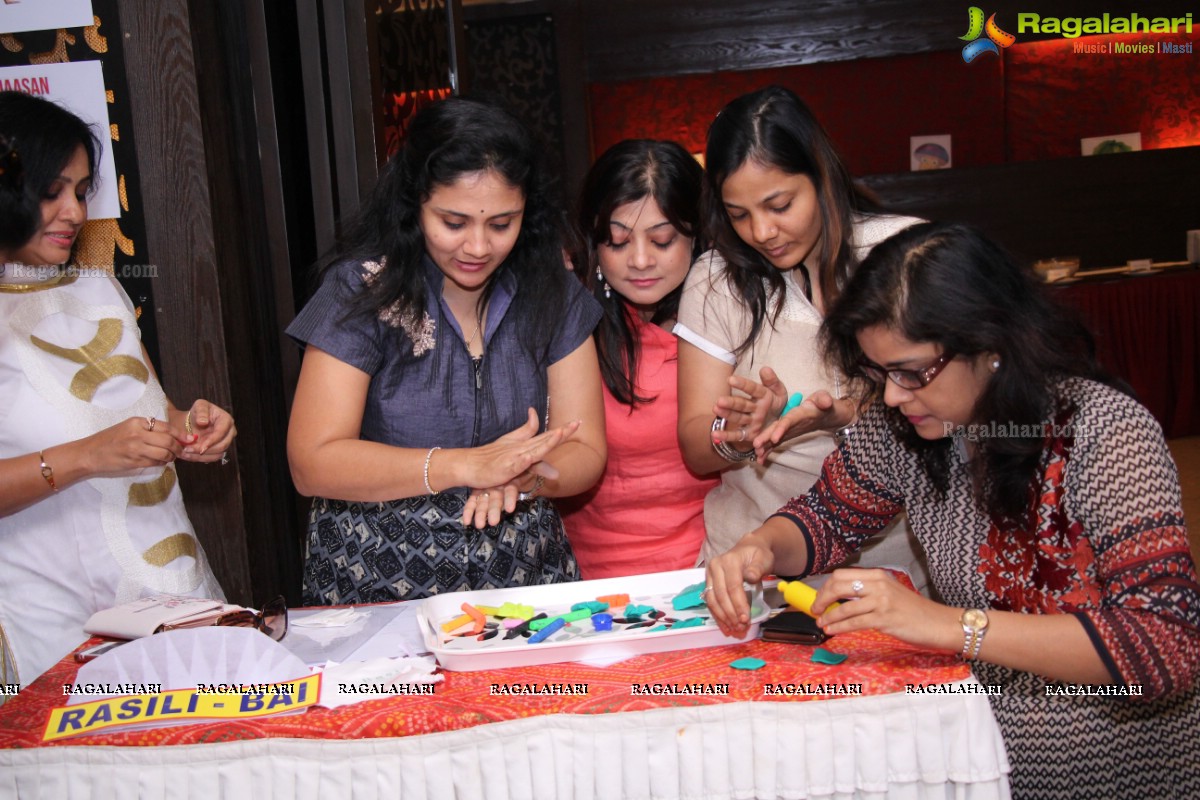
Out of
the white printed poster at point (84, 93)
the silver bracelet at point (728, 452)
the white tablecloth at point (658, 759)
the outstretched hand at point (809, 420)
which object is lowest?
the white tablecloth at point (658, 759)

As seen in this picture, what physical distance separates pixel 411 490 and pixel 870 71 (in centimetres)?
600

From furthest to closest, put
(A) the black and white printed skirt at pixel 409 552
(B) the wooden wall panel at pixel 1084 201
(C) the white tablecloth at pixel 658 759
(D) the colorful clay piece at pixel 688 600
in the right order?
(B) the wooden wall panel at pixel 1084 201, (A) the black and white printed skirt at pixel 409 552, (D) the colorful clay piece at pixel 688 600, (C) the white tablecloth at pixel 658 759

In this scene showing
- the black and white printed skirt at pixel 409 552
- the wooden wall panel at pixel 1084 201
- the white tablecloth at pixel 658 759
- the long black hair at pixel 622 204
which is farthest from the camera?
the wooden wall panel at pixel 1084 201

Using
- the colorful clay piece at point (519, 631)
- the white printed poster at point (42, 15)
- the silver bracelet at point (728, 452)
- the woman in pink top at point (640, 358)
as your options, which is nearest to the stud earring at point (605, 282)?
the woman in pink top at point (640, 358)

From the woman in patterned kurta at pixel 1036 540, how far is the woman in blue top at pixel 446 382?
49 cm

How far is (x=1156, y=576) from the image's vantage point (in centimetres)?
136

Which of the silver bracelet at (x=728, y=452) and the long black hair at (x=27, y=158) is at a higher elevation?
the long black hair at (x=27, y=158)

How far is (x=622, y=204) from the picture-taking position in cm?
223

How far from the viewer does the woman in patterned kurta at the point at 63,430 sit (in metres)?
1.77

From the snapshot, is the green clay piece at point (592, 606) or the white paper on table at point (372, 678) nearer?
the white paper on table at point (372, 678)

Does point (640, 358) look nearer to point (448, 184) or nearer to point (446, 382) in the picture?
point (446, 382)

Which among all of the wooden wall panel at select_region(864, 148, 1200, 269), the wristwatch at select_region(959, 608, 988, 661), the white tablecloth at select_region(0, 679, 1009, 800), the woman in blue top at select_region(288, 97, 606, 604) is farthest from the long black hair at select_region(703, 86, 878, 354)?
the wooden wall panel at select_region(864, 148, 1200, 269)

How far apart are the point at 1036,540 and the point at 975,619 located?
20 centimetres

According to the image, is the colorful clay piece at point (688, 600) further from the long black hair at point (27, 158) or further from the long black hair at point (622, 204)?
the long black hair at point (27, 158)
